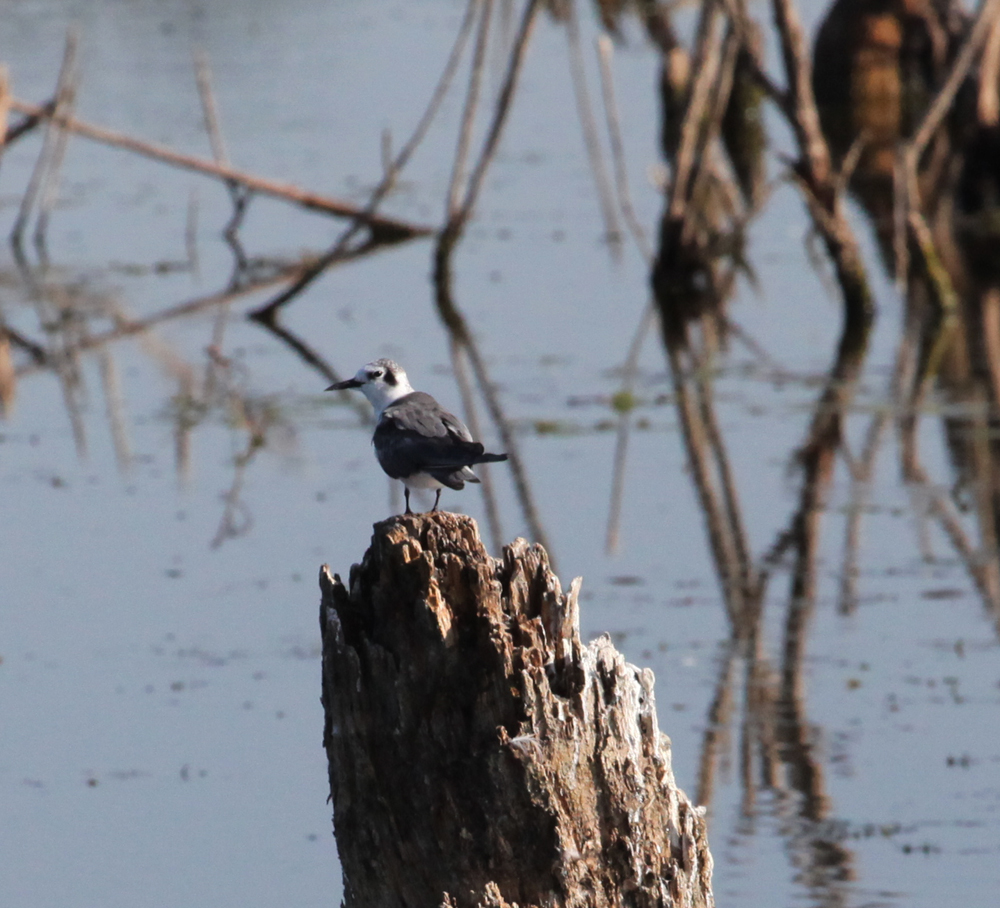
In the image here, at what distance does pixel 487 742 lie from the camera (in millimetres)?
4977

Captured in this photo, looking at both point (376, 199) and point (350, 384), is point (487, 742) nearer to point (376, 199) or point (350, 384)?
point (350, 384)

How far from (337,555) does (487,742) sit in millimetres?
6740

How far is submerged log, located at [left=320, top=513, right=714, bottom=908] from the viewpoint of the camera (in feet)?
16.3

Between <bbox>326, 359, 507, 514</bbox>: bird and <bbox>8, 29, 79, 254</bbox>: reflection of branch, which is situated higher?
<bbox>8, 29, 79, 254</bbox>: reflection of branch

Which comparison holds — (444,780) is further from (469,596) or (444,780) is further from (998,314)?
→ (998,314)

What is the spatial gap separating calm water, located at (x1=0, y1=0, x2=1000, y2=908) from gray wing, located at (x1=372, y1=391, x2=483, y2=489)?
101 inches

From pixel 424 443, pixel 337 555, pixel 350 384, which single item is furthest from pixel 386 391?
pixel 337 555

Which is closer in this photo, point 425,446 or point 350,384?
point 425,446

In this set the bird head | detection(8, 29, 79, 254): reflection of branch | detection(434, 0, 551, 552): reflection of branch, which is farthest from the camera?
detection(8, 29, 79, 254): reflection of branch

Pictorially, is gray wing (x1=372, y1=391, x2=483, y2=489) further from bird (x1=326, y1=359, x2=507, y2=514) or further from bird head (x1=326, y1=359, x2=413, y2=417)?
bird head (x1=326, y1=359, x2=413, y2=417)

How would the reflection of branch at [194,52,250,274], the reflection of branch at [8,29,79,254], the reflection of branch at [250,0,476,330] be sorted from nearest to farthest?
the reflection of branch at [250,0,476,330] → the reflection of branch at [194,52,250,274] → the reflection of branch at [8,29,79,254]

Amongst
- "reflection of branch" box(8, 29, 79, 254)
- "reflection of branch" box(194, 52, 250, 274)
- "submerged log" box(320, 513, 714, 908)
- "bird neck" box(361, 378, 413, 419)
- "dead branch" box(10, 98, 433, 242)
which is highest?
"reflection of branch" box(8, 29, 79, 254)

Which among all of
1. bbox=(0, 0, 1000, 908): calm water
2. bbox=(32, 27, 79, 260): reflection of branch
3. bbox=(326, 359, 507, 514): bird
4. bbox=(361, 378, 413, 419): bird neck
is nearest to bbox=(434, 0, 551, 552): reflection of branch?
bbox=(0, 0, 1000, 908): calm water

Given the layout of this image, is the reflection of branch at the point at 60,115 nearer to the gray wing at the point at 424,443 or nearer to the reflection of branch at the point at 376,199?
the reflection of branch at the point at 376,199
